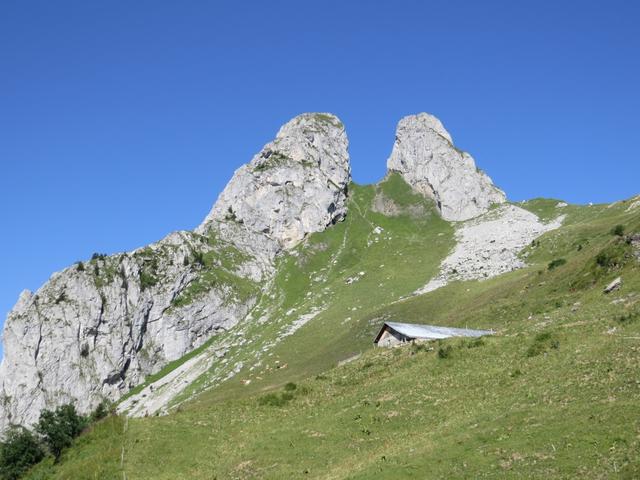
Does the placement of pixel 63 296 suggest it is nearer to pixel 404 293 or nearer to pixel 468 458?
pixel 404 293

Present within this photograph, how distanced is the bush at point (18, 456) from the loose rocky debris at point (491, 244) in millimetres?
85911

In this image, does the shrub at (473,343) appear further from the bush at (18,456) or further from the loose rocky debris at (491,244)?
the loose rocky debris at (491,244)

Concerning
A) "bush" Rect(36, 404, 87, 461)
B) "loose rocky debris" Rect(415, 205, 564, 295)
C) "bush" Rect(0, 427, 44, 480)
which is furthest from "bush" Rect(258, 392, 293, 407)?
"loose rocky debris" Rect(415, 205, 564, 295)

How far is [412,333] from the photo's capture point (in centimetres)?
6488

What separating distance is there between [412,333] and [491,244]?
95264 millimetres

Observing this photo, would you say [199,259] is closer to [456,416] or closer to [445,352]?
[445,352]

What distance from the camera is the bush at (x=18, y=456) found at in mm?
53281

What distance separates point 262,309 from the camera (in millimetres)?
165000

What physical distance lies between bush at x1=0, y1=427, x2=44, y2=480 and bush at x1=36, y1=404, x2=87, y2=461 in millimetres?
1212

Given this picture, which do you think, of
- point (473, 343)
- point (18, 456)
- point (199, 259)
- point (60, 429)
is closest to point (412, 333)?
point (473, 343)

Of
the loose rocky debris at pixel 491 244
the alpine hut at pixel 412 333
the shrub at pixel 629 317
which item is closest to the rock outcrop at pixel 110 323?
the loose rocky debris at pixel 491 244

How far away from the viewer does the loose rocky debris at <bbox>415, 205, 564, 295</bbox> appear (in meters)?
126

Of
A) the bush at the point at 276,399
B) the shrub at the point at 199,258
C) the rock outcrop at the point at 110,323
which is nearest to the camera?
the bush at the point at 276,399

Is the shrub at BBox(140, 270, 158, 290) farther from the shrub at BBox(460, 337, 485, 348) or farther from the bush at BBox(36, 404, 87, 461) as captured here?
the shrub at BBox(460, 337, 485, 348)
